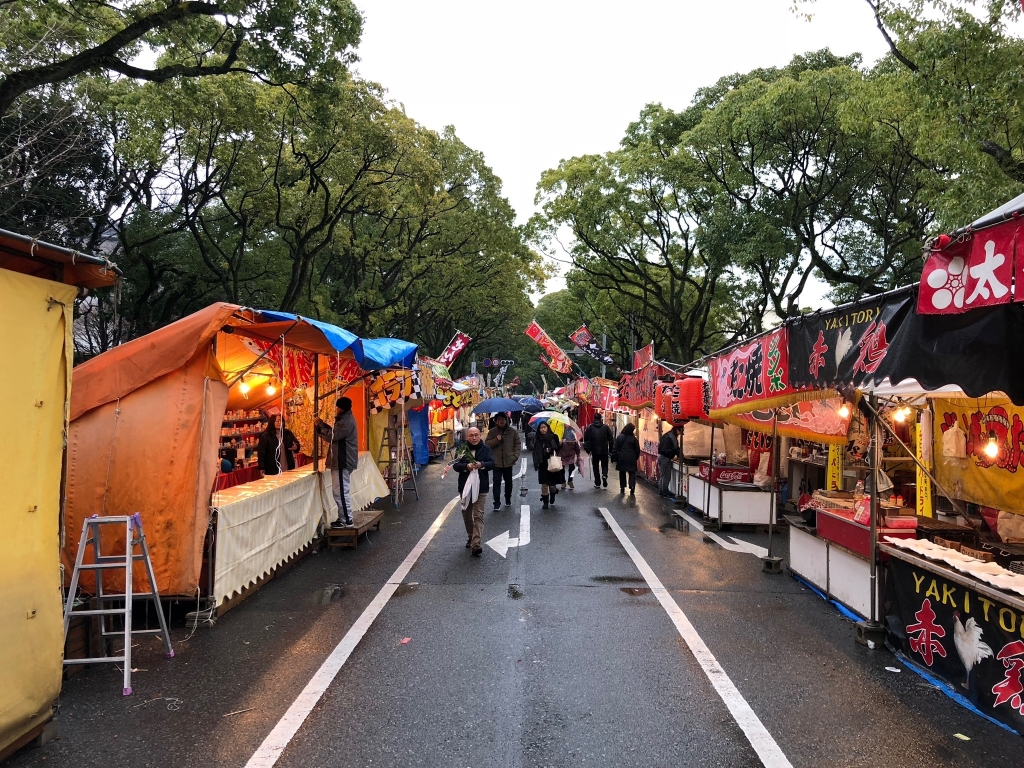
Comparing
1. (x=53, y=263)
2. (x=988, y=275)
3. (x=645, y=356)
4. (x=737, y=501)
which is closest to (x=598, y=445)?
(x=645, y=356)

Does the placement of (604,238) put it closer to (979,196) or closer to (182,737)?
(979,196)

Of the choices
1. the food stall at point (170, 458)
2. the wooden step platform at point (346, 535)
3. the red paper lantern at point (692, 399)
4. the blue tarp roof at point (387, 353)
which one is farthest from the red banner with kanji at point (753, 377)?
the food stall at point (170, 458)

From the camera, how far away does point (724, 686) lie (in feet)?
15.6

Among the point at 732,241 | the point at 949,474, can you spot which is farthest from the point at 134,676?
the point at 732,241

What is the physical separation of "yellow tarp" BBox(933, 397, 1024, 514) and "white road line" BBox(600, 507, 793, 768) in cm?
369

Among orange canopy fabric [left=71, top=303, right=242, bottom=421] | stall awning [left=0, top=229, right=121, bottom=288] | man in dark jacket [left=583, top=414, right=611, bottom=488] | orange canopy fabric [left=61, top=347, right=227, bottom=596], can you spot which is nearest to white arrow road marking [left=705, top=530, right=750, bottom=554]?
man in dark jacket [left=583, top=414, right=611, bottom=488]

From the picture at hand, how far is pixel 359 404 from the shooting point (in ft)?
45.9

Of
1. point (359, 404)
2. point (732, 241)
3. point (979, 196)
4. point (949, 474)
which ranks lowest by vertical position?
point (949, 474)

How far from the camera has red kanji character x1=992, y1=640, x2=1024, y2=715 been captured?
4.06 metres

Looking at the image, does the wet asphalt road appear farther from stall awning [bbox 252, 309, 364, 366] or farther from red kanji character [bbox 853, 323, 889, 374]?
stall awning [bbox 252, 309, 364, 366]

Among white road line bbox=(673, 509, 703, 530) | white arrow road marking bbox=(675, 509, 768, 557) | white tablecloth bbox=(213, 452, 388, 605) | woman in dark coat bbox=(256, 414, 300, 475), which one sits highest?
woman in dark coat bbox=(256, 414, 300, 475)

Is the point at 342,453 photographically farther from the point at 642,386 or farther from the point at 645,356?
the point at 645,356

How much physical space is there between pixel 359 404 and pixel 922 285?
1177cm

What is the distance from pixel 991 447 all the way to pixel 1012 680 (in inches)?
133
